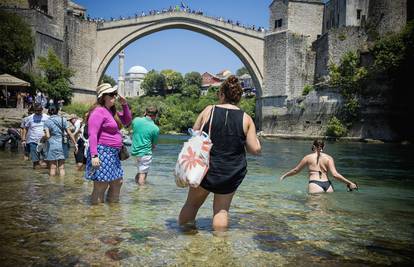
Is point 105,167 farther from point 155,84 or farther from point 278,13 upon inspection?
point 155,84

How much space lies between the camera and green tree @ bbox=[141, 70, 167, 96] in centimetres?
7331

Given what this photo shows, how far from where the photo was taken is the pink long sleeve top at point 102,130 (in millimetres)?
4355

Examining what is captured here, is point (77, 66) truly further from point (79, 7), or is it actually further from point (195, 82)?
point (195, 82)

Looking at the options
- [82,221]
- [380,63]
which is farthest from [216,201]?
[380,63]

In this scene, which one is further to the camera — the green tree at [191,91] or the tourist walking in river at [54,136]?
the green tree at [191,91]

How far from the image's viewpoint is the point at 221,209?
3.74m

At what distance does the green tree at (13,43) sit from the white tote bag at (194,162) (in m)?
24.9

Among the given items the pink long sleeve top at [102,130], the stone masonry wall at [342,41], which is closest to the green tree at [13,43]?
the stone masonry wall at [342,41]

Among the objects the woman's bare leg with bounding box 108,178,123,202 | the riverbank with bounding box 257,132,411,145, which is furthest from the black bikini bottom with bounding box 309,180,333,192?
the riverbank with bounding box 257,132,411,145

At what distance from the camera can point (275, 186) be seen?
775cm

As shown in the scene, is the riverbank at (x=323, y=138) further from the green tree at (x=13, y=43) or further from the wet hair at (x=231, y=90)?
the wet hair at (x=231, y=90)

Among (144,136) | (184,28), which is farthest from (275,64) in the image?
(144,136)

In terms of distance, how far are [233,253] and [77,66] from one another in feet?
120

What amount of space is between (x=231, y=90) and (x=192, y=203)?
1.06 m
